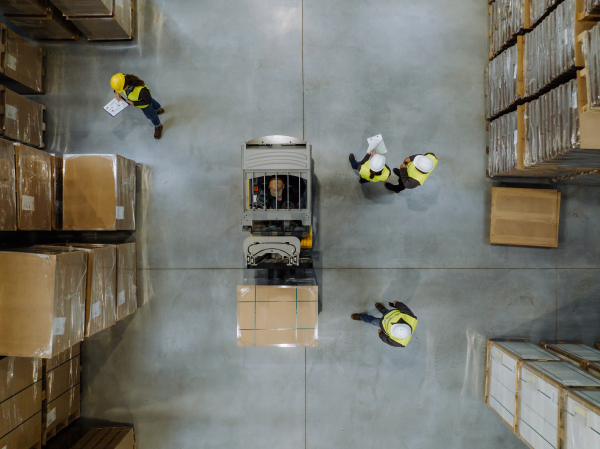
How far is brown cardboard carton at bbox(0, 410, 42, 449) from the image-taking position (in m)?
3.97

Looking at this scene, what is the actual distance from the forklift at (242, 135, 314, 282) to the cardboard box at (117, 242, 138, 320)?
2055 mm

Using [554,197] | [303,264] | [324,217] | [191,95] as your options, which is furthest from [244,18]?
[554,197]

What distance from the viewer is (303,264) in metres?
4.82

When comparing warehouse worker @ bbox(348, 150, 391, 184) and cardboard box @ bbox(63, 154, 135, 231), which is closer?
warehouse worker @ bbox(348, 150, 391, 184)

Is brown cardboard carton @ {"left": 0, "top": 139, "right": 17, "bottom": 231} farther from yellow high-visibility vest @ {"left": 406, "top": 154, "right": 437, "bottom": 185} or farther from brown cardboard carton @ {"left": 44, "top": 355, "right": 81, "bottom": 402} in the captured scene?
yellow high-visibility vest @ {"left": 406, "top": 154, "right": 437, "bottom": 185}

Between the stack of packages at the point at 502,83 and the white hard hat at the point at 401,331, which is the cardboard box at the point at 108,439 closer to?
the white hard hat at the point at 401,331

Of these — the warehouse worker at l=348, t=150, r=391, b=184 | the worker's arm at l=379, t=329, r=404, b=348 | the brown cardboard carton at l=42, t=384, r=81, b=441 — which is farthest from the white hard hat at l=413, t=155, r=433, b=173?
the brown cardboard carton at l=42, t=384, r=81, b=441

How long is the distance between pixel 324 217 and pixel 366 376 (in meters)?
2.71

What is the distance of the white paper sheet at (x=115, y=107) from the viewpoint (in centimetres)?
504

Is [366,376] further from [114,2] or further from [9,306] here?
[114,2]

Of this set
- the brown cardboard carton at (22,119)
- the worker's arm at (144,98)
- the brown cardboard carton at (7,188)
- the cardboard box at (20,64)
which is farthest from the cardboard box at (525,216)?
the cardboard box at (20,64)

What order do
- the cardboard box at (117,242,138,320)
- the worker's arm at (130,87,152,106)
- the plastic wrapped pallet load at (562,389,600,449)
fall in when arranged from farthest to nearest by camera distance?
the cardboard box at (117,242,138,320)
the worker's arm at (130,87,152,106)
the plastic wrapped pallet load at (562,389,600,449)

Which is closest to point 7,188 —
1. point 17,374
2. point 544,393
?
point 17,374

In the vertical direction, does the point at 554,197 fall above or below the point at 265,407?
above
